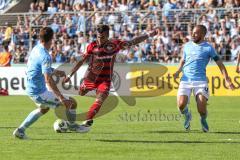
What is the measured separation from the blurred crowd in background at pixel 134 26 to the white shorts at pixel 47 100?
1732 centimetres

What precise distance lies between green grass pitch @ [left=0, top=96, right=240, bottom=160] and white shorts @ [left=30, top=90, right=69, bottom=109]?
2.18 ft

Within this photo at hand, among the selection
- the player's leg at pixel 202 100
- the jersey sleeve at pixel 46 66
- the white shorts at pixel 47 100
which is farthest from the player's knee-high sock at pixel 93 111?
the jersey sleeve at pixel 46 66

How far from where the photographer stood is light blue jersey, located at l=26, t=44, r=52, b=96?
46.2ft

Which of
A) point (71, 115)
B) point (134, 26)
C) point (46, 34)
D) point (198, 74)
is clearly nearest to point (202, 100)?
point (198, 74)

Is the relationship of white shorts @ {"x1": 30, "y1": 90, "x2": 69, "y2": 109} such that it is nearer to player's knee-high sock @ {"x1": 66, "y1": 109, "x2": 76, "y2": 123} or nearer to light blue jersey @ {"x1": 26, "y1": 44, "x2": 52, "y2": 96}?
light blue jersey @ {"x1": 26, "y1": 44, "x2": 52, "y2": 96}

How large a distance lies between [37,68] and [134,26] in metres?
20.0

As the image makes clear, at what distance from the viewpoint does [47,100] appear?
14531mm

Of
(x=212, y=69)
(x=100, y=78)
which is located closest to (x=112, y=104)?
(x=212, y=69)

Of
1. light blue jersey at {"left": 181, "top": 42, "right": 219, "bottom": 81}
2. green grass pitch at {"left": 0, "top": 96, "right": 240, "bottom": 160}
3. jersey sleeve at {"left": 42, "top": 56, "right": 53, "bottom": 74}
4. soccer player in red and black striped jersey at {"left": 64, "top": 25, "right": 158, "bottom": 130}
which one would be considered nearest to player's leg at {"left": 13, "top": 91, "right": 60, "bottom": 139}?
green grass pitch at {"left": 0, "top": 96, "right": 240, "bottom": 160}

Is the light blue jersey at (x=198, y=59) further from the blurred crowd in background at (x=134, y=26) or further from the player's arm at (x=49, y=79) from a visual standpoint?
the blurred crowd in background at (x=134, y=26)

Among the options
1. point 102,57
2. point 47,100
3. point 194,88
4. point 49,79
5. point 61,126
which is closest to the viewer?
point 49,79

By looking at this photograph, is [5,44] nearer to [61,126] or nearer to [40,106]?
[61,126]

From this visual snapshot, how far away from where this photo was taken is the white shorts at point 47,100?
14516mm

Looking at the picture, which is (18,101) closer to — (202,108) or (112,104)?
(112,104)
